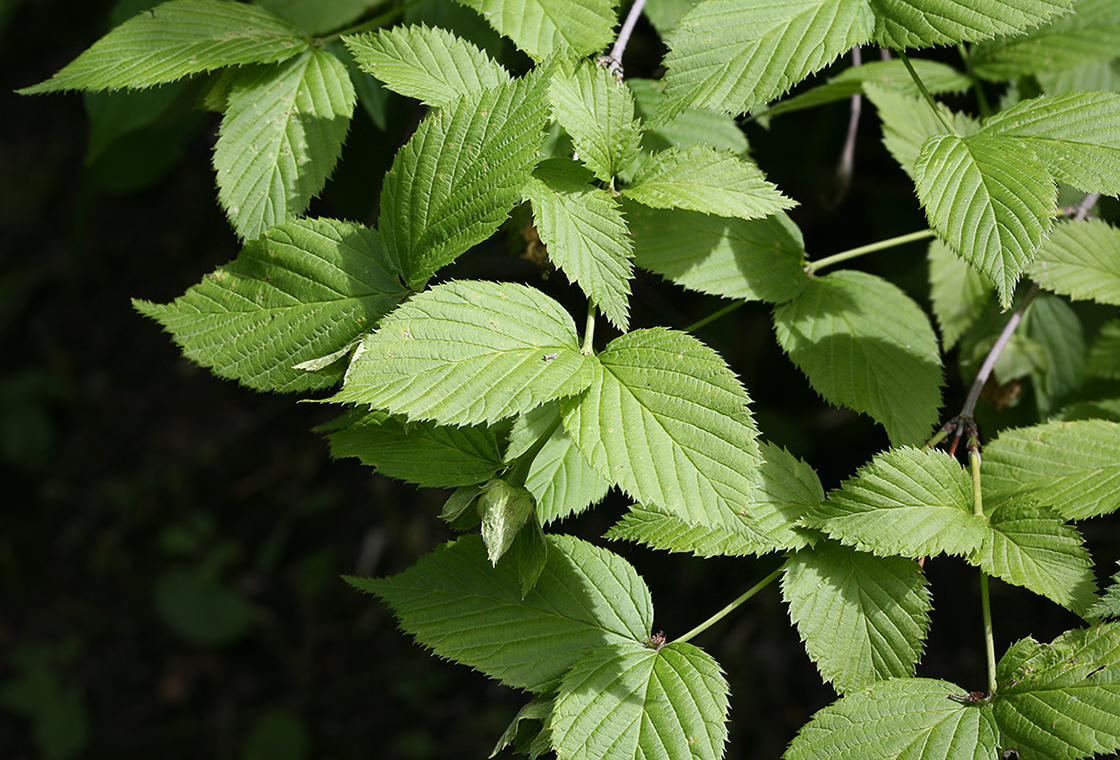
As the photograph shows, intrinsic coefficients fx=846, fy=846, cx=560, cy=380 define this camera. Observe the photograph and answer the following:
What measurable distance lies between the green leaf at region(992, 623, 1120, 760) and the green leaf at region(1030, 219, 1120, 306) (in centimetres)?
55

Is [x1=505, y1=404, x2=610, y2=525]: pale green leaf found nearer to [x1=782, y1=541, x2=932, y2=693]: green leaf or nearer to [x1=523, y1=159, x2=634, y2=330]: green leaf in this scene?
[x1=523, y1=159, x2=634, y2=330]: green leaf

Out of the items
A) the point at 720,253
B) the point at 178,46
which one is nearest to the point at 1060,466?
the point at 720,253

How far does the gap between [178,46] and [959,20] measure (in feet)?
3.47

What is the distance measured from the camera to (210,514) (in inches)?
136

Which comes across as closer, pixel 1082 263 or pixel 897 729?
pixel 897 729

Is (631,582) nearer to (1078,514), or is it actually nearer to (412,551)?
(1078,514)

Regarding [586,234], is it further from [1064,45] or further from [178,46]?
[1064,45]

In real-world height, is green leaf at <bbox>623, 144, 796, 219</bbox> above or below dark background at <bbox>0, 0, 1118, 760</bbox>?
above

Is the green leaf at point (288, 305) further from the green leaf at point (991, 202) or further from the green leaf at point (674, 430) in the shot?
the green leaf at point (991, 202)

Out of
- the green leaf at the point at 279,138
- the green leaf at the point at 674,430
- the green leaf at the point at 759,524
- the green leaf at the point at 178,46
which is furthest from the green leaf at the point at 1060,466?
the green leaf at the point at 178,46

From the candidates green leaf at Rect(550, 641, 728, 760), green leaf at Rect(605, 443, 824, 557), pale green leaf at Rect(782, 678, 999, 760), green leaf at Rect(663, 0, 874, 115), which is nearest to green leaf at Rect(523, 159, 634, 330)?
green leaf at Rect(663, 0, 874, 115)

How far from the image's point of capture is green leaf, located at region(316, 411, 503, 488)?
3.32 ft

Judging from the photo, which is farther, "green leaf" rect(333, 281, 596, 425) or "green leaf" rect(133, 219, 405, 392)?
"green leaf" rect(133, 219, 405, 392)

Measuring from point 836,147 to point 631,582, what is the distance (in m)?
1.69
